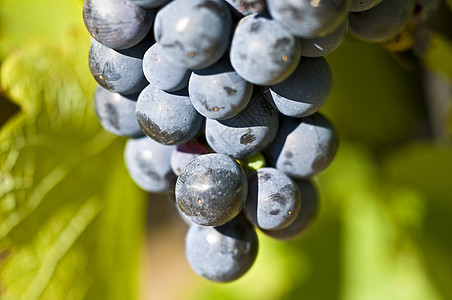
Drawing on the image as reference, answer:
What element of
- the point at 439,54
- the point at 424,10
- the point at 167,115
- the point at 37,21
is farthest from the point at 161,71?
Result: the point at 37,21

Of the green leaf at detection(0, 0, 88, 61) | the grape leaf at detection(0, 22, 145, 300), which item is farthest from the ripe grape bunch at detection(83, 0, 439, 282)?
the green leaf at detection(0, 0, 88, 61)

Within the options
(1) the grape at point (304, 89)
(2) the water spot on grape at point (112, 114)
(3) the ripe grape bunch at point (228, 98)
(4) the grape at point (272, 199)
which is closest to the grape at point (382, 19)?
(3) the ripe grape bunch at point (228, 98)

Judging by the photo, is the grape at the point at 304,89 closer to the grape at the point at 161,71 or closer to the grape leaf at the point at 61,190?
the grape at the point at 161,71

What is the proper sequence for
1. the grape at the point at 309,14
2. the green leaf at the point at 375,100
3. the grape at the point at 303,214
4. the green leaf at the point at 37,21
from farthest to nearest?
1. the green leaf at the point at 375,100
2. the green leaf at the point at 37,21
3. the grape at the point at 303,214
4. the grape at the point at 309,14

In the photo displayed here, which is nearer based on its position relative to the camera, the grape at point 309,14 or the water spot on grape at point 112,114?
the grape at point 309,14

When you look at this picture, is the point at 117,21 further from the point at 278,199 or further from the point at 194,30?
the point at 278,199

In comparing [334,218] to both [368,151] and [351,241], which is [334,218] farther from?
[368,151]

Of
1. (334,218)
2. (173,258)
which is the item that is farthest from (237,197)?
(173,258)

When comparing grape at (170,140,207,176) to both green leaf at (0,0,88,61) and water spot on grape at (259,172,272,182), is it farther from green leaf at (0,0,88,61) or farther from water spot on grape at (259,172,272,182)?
green leaf at (0,0,88,61)
